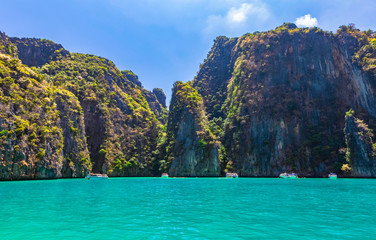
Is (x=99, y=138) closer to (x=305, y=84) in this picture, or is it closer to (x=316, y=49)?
(x=305, y=84)

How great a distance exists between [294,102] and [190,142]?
189 feet

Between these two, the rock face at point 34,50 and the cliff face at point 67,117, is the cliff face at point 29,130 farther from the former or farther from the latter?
the rock face at point 34,50

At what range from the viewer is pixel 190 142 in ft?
431

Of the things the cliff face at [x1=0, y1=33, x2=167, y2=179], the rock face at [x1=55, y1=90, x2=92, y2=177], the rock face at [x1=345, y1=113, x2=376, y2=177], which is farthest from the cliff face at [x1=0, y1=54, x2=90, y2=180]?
the rock face at [x1=345, y1=113, x2=376, y2=177]

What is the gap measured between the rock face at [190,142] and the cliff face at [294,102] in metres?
10.4

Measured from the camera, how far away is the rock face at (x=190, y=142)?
124 m

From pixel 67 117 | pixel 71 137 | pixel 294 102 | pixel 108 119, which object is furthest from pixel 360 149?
pixel 108 119

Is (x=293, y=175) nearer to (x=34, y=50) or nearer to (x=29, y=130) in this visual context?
(x=29, y=130)

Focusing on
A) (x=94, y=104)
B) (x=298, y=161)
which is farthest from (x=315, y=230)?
(x=94, y=104)

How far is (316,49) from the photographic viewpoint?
136500 millimetres

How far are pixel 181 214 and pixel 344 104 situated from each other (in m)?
125

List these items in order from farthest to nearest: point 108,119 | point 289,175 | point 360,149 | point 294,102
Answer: point 108,119 < point 294,102 < point 289,175 < point 360,149

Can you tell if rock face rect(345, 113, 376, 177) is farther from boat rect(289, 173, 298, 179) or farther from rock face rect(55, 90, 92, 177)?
rock face rect(55, 90, 92, 177)

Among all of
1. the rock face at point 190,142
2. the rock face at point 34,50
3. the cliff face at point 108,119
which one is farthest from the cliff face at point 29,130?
the rock face at point 34,50
